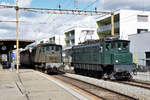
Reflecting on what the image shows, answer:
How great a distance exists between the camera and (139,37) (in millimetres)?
29844

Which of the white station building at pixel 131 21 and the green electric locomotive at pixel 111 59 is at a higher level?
the white station building at pixel 131 21

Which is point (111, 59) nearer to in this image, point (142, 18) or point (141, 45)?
point (141, 45)

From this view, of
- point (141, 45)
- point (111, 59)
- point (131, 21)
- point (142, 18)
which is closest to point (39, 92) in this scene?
point (111, 59)

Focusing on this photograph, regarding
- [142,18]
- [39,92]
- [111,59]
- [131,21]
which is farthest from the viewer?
[142,18]

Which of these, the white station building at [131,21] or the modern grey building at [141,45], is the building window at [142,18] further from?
the modern grey building at [141,45]

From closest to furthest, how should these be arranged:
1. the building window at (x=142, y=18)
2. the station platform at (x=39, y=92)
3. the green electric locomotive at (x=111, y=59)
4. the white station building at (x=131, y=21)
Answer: the station platform at (x=39, y=92) → the green electric locomotive at (x=111, y=59) → the white station building at (x=131, y=21) → the building window at (x=142, y=18)

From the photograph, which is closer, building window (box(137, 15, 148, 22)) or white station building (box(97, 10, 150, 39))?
white station building (box(97, 10, 150, 39))

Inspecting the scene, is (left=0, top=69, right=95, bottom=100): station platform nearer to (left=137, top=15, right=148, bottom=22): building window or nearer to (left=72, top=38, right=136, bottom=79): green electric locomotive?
(left=72, top=38, right=136, bottom=79): green electric locomotive

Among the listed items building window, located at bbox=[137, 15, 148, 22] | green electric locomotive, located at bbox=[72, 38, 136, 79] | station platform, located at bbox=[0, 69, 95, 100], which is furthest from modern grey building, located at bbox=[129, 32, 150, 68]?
station platform, located at bbox=[0, 69, 95, 100]

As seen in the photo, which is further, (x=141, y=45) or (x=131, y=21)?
(x=131, y=21)

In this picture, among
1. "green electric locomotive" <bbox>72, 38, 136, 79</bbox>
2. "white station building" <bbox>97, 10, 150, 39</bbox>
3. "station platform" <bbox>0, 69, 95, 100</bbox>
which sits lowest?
"station platform" <bbox>0, 69, 95, 100</bbox>

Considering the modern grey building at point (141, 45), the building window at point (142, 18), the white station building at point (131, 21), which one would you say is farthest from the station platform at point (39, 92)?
the building window at point (142, 18)

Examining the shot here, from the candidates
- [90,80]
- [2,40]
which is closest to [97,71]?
[90,80]

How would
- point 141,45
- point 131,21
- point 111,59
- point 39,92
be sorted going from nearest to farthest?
point 39,92
point 111,59
point 141,45
point 131,21
